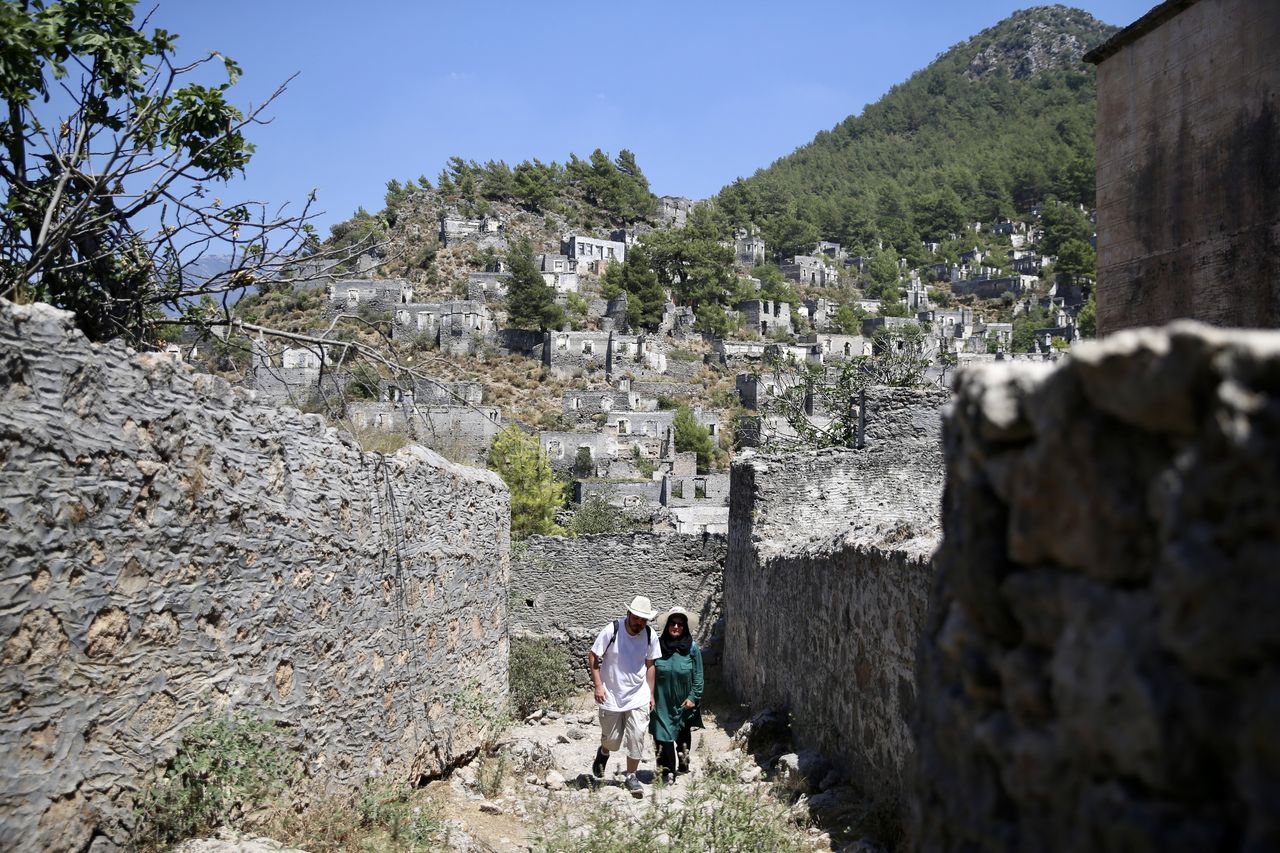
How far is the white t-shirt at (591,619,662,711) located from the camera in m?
8.50

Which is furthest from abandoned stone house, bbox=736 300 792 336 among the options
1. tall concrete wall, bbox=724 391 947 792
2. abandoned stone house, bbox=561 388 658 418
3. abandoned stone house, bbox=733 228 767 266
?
tall concrete wall, bbox=724 391 947 792

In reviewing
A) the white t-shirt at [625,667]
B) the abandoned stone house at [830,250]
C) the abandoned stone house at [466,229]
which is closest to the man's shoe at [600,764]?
the white t-shirt at [625,667]

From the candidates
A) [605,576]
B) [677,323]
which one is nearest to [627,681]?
[605,576]

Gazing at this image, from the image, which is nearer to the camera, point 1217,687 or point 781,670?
point 1217,687

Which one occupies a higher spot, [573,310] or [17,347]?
[573,310]

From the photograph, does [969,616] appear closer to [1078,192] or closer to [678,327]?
[678,327]

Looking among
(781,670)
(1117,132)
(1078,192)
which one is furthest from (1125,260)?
(1078,192)

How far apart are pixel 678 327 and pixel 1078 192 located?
6920cm

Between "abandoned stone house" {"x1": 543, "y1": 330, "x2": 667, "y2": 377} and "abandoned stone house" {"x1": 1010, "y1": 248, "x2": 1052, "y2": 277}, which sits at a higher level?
"abandoned stone house" {"x1": 1010, "y1": 248, "x2": 1052, "y2": 277}

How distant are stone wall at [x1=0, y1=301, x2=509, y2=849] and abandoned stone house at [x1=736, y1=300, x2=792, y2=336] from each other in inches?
3489

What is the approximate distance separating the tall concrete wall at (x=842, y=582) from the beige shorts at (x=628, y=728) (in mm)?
1295

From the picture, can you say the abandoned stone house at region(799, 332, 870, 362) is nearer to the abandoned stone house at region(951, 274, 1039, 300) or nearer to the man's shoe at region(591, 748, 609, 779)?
the abandoned stone house at region(951, 274, 1039, 300)

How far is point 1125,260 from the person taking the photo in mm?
7773

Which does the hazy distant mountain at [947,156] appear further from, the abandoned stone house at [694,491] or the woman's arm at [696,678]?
the woman's arm at [696,678]
